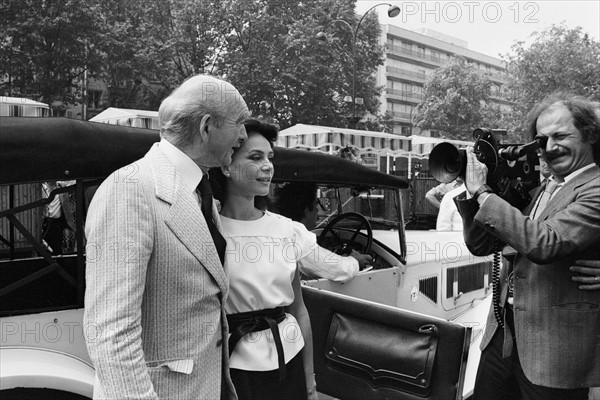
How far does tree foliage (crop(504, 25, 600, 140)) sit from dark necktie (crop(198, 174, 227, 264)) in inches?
1304

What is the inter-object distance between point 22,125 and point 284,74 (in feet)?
78.3

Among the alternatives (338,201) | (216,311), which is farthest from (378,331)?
(338,201)

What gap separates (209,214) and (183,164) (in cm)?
21

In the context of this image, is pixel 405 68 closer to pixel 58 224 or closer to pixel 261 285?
pixel 58 224

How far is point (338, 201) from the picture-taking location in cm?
521

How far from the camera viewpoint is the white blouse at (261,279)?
2.17 metres

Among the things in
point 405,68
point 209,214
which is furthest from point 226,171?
point 405,68

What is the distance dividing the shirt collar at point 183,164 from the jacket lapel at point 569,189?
61.9 inches

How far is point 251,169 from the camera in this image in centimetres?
241

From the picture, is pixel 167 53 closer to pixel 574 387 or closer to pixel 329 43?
pixel 329 43

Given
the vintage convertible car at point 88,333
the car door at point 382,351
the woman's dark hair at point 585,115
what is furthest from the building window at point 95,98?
the woman's dark hair at point 585,115

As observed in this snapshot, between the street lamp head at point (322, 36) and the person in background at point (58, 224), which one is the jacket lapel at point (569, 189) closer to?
the person in background at point (58, 224)

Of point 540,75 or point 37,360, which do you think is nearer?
point 37,360

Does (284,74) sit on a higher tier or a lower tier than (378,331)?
higher
